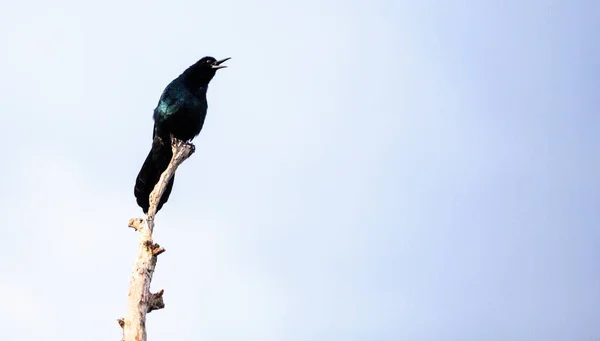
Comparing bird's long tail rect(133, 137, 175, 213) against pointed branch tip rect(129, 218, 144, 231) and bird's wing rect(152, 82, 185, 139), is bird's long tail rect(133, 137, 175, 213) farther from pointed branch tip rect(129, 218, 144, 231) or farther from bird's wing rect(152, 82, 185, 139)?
pointed branch tip rect(129, 218, 144, 231)

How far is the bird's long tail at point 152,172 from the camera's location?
10.5 metres

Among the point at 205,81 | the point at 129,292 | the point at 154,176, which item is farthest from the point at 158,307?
the point at 205,81

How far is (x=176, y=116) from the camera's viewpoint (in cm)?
1134

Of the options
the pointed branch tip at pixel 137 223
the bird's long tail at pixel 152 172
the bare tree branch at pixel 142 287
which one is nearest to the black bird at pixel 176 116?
the bird's long tail at pixel 152 172

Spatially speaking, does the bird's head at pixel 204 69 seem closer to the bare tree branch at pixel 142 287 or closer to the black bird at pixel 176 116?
the black bird at pixel 176 116

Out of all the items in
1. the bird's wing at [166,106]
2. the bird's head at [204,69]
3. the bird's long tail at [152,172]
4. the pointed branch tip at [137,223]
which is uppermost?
the bird's head at [204,69]

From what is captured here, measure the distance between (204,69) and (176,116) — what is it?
1.01m

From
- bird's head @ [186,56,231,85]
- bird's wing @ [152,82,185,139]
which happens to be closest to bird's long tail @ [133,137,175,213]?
bird's wing @ [152,82,185,139]

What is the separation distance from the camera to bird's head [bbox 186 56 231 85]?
11.9 metres

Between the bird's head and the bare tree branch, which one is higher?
the bird's head

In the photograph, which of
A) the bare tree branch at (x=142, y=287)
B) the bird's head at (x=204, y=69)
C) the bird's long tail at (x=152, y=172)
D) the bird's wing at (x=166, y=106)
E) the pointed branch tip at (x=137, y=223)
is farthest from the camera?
the bird's head at (x=204, y=69)

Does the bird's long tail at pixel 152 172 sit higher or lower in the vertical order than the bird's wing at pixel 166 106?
lower

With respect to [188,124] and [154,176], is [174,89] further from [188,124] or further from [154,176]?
[154,176]

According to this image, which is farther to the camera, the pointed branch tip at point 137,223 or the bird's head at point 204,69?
the bird's head at point 204,69
